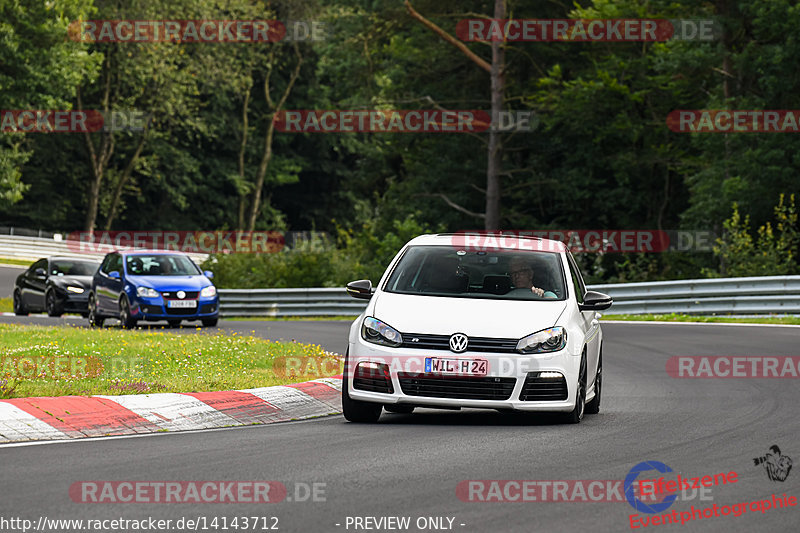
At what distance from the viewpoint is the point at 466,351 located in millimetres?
10148

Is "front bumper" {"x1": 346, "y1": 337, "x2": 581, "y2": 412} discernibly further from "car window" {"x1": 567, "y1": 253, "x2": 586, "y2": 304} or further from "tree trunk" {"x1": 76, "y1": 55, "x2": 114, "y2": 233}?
"tree trunk" {"x1": 76, "y1": 55, "x2": 114, "y2": 233}

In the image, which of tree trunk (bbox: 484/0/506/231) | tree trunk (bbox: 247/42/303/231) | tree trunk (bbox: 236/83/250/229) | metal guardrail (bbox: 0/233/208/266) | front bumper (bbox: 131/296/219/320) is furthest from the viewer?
tree trunk (bbox: 247/42/303/231)

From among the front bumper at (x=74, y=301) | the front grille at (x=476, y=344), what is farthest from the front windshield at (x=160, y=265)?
the front grille at (x=476, y=344)

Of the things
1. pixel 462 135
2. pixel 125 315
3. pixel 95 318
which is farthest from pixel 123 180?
pixel 125 315

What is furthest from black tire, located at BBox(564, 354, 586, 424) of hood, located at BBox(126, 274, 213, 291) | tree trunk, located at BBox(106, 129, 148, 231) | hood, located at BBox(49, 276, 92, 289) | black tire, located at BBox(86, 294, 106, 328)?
tree trunk, located at BBox(106, 129, 148, 231)

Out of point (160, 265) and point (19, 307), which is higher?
point (160, 265)

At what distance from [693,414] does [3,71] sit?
4879 cm

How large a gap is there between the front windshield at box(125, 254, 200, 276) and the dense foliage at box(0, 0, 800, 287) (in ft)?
37.0

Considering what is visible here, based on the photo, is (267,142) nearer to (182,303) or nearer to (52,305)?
(52,305)

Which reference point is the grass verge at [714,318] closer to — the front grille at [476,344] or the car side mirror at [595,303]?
the car side mirror at [595,303]

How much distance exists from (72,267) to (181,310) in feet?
26.5

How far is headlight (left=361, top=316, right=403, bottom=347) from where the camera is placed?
10.3 meters

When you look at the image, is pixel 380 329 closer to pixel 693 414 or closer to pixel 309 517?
pixel 693 414

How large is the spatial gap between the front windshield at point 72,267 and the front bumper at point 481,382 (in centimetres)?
2292
